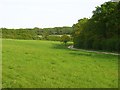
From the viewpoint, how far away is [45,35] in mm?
164875

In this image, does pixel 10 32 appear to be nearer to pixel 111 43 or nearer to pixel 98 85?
pixel 111 43

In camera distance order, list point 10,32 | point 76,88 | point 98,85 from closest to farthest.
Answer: point 76,88 → point 98,85 → point 10,32

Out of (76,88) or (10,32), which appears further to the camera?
(10,32)

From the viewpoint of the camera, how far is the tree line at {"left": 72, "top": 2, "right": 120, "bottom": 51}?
57375mm

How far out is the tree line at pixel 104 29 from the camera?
2259 inches

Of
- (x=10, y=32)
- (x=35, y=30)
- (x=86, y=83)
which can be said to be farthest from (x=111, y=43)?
(x=35, y=30)

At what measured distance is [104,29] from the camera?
2542 inches

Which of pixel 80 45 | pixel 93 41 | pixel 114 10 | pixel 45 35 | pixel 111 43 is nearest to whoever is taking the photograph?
pixel 111 43

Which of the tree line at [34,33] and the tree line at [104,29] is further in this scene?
the tree line at [34,33]

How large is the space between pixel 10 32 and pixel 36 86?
141907 millimetres

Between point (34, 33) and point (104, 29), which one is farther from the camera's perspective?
point (34, 33)

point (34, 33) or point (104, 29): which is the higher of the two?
point (104, 29)

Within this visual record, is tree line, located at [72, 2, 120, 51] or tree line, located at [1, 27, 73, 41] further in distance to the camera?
tree line, located at [1, 27, 73, 41]

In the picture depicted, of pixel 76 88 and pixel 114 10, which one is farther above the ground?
pixel 114 10
